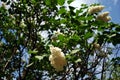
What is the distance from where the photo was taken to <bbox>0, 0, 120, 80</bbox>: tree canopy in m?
4.39

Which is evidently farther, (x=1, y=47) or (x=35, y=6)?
(x=1, y=47)

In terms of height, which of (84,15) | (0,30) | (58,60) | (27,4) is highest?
(0,30)

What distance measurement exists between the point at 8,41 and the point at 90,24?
194 inches

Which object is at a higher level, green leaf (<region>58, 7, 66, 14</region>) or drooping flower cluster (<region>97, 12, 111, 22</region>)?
green leaf (<region>58, 7, 66, 14</region>)

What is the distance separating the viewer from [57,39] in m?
5.68

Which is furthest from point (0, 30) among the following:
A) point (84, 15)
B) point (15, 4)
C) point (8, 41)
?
point (84, 15)

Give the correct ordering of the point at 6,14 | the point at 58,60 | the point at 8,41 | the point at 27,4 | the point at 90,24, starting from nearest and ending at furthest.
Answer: the point at 58,60
the point at 90,24
the point at 27,4
the point at 6,14
the point at 8,41

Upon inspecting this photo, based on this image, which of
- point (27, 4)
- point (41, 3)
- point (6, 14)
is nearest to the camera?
point (41, 3)

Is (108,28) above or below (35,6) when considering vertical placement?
below

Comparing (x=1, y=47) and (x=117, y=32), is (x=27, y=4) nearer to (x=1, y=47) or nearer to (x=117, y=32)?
(x=1, y=47)

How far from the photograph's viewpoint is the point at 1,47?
909cm

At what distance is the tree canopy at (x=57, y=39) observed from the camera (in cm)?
439

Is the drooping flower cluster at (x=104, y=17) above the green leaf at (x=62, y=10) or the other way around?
the other way around

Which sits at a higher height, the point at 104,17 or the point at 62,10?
the point at 62,10
